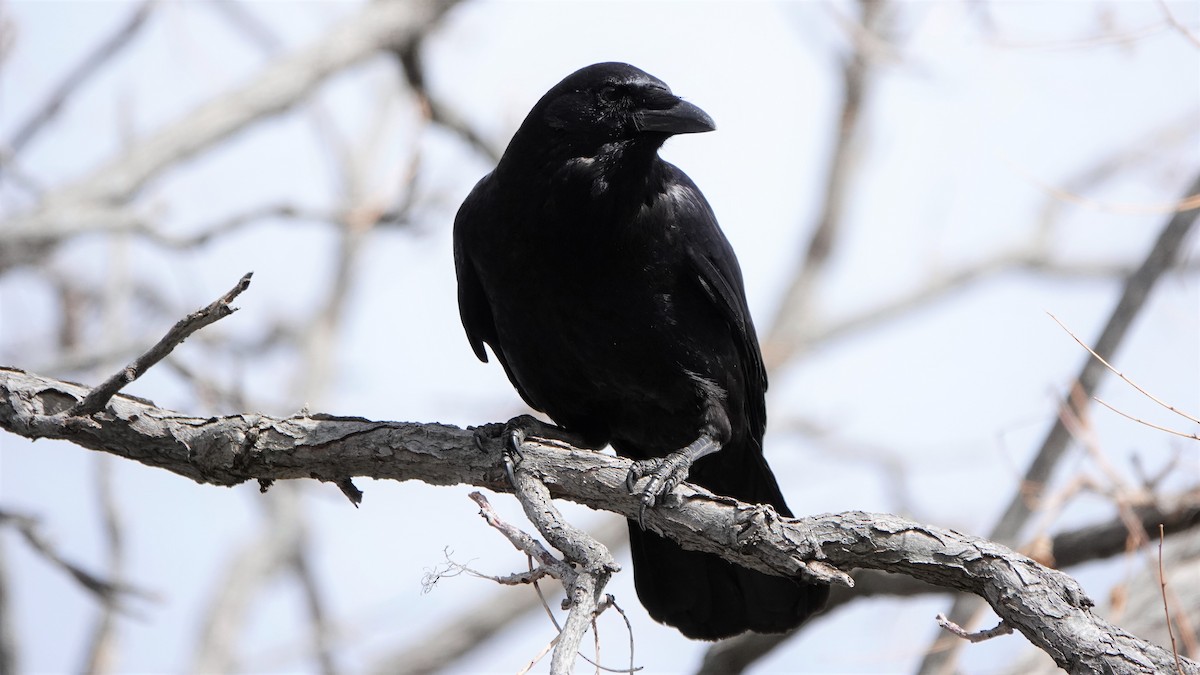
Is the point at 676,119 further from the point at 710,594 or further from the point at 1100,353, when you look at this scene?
the point at 1100,353

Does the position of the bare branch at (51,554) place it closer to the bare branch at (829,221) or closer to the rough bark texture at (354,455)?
the rough bark texture at (354,455)

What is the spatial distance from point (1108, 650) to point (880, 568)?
20.1 inches

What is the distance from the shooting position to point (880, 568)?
99.6 inches

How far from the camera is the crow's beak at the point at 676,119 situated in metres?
3.36

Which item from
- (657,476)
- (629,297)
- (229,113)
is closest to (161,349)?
(657,476)

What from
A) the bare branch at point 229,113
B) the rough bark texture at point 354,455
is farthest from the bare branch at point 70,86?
the rough bark texture at point 354,455

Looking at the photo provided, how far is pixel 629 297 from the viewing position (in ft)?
11.1

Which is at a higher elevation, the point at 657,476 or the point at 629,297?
the point at 629,297

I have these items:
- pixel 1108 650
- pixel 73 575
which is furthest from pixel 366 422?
pixel 1108 650

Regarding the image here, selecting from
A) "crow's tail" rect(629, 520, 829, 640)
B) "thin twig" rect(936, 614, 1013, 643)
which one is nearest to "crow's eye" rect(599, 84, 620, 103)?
"crow's tail" rect(629, 520, 829, 640)

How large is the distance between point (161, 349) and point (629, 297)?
1.41 metres

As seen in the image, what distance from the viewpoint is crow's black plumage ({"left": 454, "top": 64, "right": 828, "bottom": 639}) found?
11.1 ft

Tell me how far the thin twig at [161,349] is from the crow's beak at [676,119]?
1463 mm

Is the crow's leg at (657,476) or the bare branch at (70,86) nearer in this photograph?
the crow's leg at (657,476)
